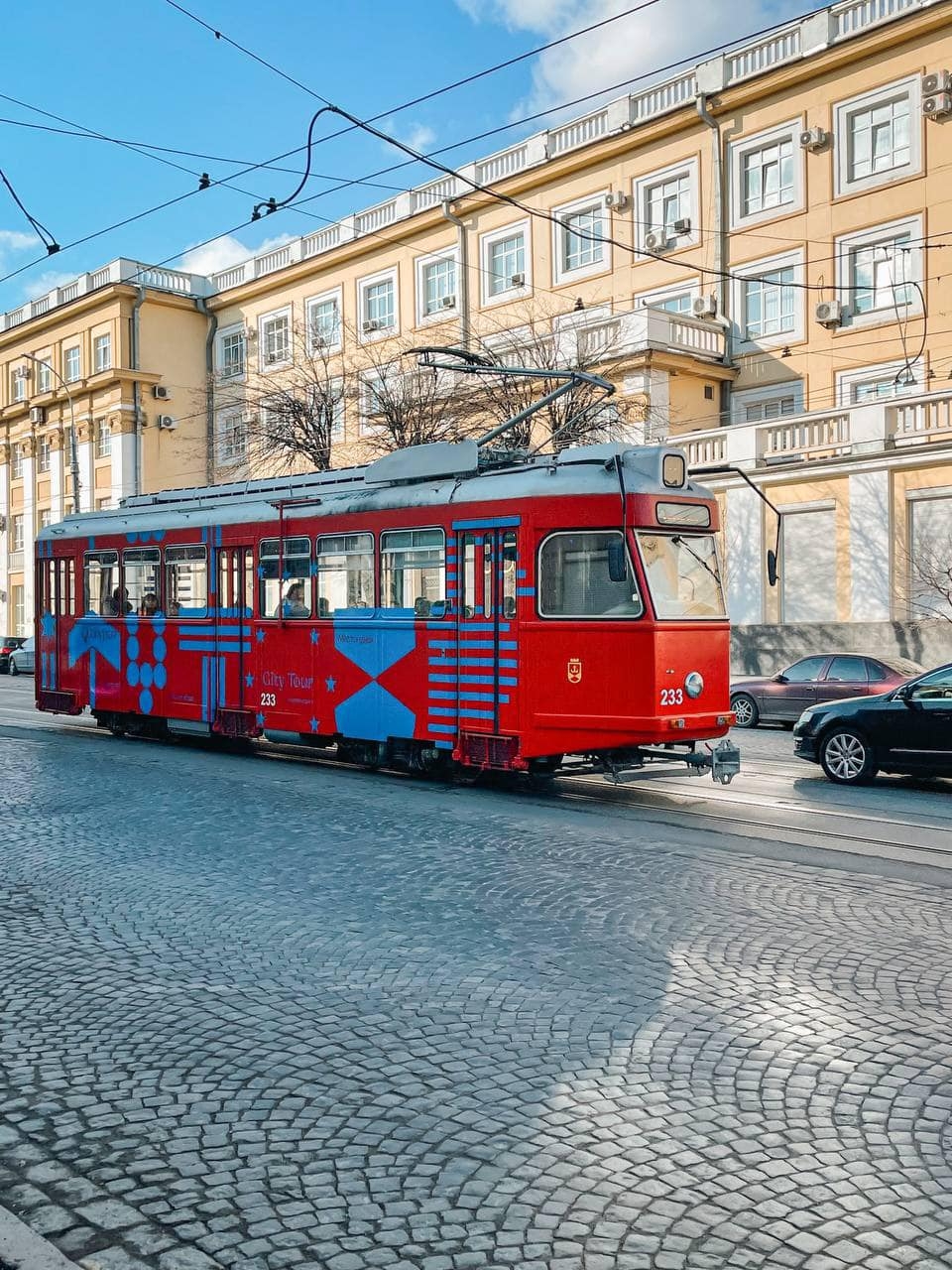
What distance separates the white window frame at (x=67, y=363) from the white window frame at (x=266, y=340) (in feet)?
32.5

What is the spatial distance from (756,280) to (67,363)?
114ft

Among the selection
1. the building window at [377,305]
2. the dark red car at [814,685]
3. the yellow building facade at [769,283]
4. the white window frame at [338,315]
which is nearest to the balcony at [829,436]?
the yellow building facade at [769,283]

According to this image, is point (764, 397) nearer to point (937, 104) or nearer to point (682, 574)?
point (937, 104)

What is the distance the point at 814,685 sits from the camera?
66.7 feet

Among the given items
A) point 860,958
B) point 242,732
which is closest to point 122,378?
point 242,732

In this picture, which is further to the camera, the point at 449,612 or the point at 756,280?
the point at 756,280

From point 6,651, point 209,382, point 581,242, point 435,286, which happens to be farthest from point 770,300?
point 6,651

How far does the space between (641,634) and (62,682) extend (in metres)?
12.0

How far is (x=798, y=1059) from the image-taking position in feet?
16.0

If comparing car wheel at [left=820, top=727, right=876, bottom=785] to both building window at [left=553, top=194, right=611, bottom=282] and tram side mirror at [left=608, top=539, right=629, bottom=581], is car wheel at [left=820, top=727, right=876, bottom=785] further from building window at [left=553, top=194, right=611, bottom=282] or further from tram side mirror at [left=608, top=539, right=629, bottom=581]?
building window at [left=553, top=194, right=611, bottom=282]

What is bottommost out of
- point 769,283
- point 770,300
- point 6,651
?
point 6,651

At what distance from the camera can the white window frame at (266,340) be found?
1762 inches

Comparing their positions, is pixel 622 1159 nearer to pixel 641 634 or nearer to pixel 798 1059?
pixel 798 1059

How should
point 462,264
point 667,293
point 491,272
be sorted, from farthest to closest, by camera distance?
point 462,264 < point 491,272 < point 667,293
